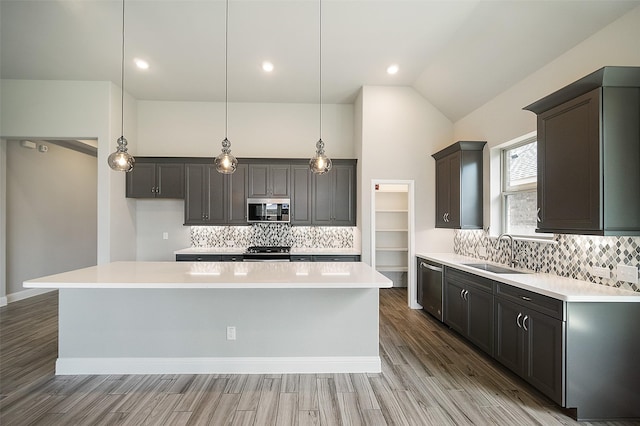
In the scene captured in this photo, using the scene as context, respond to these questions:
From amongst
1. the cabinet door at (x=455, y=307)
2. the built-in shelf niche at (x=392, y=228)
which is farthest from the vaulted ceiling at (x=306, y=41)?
the cabinet door at (x=455, y=307)

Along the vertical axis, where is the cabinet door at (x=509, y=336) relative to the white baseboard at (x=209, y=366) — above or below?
above

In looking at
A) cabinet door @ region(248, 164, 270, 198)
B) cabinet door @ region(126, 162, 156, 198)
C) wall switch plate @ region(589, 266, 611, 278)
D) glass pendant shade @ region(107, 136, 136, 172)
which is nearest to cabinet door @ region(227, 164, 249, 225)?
cabinet door @ region(248, 164, 270, 198)

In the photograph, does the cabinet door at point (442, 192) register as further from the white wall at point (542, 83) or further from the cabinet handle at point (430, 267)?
the cabinet handle at point (430, 267)

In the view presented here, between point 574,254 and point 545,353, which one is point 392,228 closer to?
point 574,254

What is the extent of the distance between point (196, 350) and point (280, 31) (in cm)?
372

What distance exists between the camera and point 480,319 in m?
3.22

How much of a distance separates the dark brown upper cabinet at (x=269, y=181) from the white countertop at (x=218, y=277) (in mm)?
2218

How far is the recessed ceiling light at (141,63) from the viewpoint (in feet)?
14.0

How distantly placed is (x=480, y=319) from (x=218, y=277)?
278 cm

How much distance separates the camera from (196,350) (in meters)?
2.86

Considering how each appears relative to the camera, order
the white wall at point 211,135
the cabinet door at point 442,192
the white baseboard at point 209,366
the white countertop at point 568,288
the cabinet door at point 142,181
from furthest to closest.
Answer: the white wall at point 211,135 < the cabinet door at point 142,181 < the cabinet door at point 442,192 < the white baseboard at point 209,366 < the white countertop at point 568,288

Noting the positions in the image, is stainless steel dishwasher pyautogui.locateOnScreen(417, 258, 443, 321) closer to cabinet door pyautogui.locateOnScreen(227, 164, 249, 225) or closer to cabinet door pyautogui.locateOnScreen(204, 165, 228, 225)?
cabinet door pyautogui.locateOnScreen(227, 164, 249, 225)

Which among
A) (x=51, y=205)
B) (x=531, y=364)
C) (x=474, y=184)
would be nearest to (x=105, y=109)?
(x=51, y=205)

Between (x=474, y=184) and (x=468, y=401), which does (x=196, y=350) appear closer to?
(x=468, y=401)
